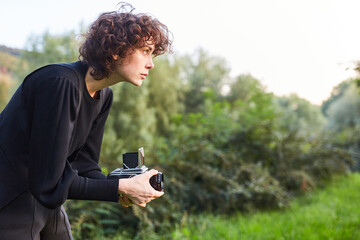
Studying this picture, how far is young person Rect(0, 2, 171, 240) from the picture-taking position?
1.41 meters

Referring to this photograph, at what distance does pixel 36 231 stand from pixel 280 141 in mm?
5485

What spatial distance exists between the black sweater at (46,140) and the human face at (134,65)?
0.19 metres

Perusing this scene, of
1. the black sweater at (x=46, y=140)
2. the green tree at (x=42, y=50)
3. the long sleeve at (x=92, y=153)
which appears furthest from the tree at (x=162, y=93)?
the black sweater at (x=46, y=140)

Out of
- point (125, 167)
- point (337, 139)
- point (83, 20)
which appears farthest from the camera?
point (83, 20)

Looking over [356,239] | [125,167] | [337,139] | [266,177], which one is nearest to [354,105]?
[337,139]

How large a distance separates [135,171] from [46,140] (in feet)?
1.61

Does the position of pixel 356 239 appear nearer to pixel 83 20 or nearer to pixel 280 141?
pixel 280 141

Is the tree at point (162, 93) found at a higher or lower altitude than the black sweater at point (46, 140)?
higher

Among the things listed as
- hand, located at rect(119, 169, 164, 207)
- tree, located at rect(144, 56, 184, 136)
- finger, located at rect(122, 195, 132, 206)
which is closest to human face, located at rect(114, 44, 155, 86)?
hand, located at rect(119, 169, 164, 207)

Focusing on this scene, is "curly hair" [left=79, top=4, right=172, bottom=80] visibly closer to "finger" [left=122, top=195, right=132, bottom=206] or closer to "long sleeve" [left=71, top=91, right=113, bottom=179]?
"long sleeve" [left=71, top=91, right=113, bottom=179]

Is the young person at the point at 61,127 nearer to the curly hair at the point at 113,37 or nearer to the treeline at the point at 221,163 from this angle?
the curly hair at the point at 113,37

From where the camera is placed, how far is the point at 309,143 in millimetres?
6910

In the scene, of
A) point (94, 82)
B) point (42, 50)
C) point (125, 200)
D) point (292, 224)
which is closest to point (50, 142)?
point (94, 82)

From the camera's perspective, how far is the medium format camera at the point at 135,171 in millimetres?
1660
